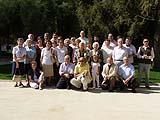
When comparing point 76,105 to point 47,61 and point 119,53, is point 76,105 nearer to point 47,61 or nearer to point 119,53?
point 119,53

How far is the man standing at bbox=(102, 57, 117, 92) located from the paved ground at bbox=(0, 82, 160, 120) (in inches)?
18.1

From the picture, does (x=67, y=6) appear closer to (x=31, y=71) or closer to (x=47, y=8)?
(x=47, y=8)

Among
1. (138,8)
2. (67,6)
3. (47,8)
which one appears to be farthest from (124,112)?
(67,6)

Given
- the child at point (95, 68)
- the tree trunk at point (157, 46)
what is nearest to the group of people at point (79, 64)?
the child at point (95, 68)

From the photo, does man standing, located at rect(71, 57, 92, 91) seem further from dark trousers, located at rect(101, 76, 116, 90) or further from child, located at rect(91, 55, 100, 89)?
dark trousers, located at rect(101, 76, 116, 90)

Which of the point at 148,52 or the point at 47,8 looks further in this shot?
the point at 47,8

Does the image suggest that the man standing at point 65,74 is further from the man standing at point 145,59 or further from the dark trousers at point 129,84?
the man standing at point 145,59

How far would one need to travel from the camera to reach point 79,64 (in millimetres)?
16391

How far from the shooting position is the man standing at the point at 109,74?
1620 cm

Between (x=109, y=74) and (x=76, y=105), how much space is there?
11.1 feet

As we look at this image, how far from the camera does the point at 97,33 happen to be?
37094 mm

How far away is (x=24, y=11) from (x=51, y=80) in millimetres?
21330

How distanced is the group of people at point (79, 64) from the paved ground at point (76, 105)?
1.83ft

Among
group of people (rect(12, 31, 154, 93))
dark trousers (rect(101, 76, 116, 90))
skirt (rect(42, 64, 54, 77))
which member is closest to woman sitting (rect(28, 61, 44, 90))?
group of people (rect(12, 31, 154, 93))
